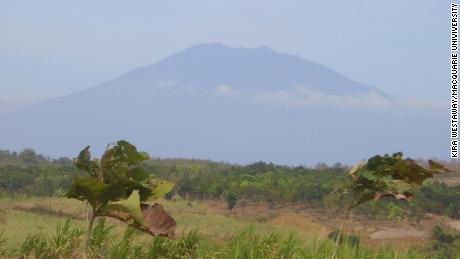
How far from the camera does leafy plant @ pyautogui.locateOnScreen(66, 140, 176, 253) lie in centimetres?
398

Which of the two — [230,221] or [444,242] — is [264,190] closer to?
[230,221]

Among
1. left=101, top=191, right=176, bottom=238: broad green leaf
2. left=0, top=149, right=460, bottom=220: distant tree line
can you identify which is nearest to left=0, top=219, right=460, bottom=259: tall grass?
left=101, top=191, right=176, bottom=238: broad green leaf

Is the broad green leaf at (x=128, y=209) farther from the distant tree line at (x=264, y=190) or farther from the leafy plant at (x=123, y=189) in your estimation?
the distant tree line at (x=264, y=190)

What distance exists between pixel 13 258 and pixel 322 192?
30.1 meters

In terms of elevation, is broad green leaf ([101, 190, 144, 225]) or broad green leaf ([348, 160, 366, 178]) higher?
broad green leaf ([348, 160, 366, 178])

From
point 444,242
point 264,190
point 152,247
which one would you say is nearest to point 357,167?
point 152,247

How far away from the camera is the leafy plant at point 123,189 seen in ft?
13.1

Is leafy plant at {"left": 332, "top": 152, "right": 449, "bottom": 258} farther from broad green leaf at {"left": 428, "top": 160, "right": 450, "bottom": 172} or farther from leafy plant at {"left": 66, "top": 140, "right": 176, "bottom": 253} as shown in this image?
leafy plant at {"left": 66, "top": 140, "right": 176, "bottom": 253}

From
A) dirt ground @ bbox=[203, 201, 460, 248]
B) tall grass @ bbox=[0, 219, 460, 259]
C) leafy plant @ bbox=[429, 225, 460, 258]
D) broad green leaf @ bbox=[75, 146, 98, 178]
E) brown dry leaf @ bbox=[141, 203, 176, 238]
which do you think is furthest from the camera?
dirt ground @ bbox=[203, 201, 460, 248]

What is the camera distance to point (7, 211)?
2358 centimetres

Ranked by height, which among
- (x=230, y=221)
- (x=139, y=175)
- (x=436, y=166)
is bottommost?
(x=230, y=221)

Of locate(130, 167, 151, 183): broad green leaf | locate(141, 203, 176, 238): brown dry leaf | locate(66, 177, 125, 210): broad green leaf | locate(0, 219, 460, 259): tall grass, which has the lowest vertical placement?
locate(0, 219, 460, 259): tall grass

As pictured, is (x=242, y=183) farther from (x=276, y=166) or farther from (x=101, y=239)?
(x=101, y=239)

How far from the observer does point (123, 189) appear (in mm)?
4137
